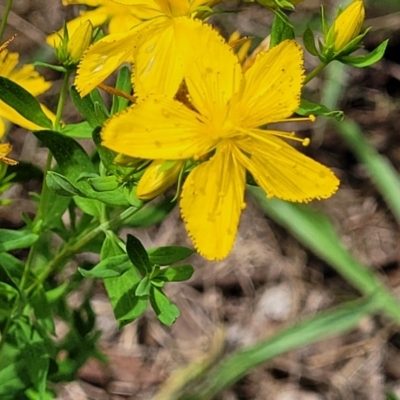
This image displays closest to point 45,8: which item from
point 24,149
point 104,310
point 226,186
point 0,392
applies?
point 24,149

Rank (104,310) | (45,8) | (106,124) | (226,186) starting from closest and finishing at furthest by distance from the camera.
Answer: (106,124) < (226,186) < (104,310) < (45,8)

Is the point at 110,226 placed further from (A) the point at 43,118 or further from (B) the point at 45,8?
(B) the point at 45,8

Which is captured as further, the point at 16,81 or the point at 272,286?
the point at 272,286

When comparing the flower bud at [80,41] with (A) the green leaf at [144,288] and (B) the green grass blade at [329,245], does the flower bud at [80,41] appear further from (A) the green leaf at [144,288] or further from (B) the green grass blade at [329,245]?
(B) the green grass blade at [329,245]

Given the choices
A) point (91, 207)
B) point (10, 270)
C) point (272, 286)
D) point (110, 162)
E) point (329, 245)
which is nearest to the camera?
point (110, 162)

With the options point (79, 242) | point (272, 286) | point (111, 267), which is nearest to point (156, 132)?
point (111, 267)

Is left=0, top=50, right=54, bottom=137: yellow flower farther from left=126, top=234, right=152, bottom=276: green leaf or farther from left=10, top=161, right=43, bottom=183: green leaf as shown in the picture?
left=126, top=234, right=152, bottom=276: green leaf

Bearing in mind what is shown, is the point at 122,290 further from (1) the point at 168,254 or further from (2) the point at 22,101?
(2) the point at 22,101
